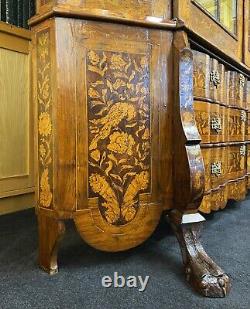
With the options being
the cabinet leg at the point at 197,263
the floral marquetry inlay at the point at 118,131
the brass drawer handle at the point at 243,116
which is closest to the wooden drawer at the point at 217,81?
the brass drawer handle at the point at 243,116

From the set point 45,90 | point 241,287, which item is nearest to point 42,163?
point 45,90

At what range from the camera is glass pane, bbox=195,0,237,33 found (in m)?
1.42

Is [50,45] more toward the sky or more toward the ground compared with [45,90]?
more toward the sky

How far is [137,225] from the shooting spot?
103 centimetres

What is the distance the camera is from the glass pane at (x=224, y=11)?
1417 millimetres

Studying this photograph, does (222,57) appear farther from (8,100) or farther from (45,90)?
(8,100)

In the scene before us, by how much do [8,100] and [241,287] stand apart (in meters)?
1.55

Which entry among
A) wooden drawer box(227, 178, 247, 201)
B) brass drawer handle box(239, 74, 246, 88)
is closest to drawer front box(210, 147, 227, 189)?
wooden drawer box(227, 178, 247, 201)

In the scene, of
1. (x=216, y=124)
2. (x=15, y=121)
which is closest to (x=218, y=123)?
(x=216, y=124)

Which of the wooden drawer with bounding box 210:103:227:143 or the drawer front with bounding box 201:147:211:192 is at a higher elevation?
the wooden drawer with bounding box 210:103:227:143

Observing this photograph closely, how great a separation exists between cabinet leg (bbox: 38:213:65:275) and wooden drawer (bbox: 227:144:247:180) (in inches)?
34.0

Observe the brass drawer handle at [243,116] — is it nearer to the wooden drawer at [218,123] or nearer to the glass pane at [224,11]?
the wooden drawer at [218,123]

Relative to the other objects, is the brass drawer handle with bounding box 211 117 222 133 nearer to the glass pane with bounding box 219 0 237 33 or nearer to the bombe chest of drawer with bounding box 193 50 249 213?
the bombe chest of drawer with bounding box 193 50 249 213

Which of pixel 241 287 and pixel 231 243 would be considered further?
pixel 231 243
